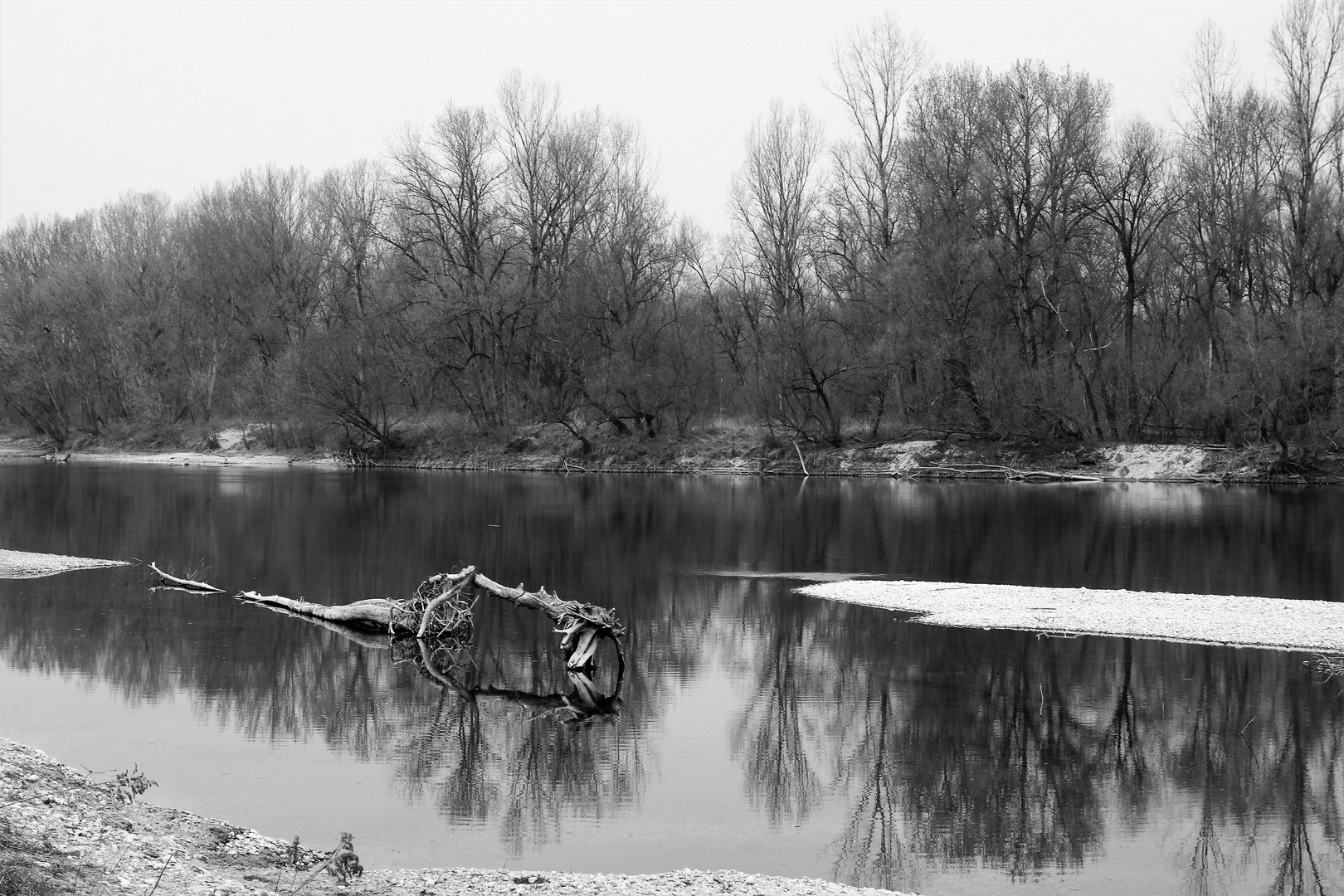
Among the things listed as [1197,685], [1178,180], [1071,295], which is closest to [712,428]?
[1071,295]

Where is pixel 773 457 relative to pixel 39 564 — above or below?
above

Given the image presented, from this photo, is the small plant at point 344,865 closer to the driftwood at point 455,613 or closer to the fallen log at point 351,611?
the driftwood at point 455,613

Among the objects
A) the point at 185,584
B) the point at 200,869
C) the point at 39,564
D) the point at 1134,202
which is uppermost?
the point at 1134,202

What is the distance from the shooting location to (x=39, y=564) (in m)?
28.5

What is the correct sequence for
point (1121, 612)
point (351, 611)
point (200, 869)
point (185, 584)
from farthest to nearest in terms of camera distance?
point (185, 584) < point (1121, 612) < point (351, 611) < point (200, 869)

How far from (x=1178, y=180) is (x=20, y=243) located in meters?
94.3

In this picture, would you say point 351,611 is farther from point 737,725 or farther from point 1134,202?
point 1134,202

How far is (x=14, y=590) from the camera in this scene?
82.1ft

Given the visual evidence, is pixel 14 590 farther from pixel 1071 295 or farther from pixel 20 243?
pixel 20 243

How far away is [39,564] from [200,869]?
22.5 metres

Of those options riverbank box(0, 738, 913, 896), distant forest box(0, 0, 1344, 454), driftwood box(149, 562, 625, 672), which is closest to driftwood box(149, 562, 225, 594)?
driftwood box(149, 562, 625, 672)

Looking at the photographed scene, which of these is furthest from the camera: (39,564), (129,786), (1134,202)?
(1134,202)

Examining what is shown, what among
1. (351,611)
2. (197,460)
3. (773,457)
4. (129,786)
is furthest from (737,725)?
(197,460)

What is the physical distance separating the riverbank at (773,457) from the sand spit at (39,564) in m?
39.2
